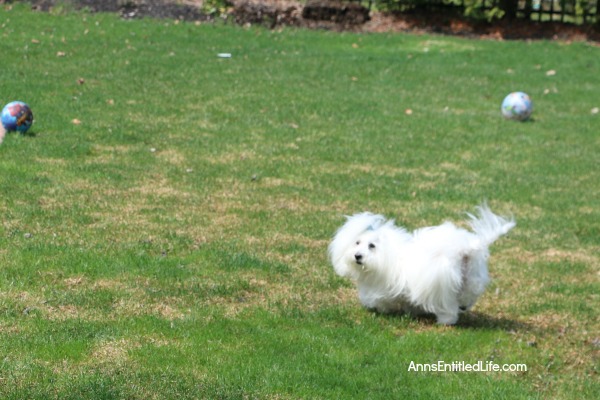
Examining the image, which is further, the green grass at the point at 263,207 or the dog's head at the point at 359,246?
the dog's head at the point at 359,246

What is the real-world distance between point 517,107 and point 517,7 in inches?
446

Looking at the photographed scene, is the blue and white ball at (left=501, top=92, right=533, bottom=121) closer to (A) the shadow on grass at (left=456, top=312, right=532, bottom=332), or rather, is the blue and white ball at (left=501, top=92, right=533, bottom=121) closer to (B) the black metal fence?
(A) the shadow on grass at (left=456, top=312, right=532, bottom=332)

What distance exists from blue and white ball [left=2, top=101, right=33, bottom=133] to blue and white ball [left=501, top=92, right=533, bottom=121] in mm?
7141

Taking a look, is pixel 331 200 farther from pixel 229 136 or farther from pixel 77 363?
pixel 77 363

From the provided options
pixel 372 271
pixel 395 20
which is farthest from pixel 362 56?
pixel 372 271

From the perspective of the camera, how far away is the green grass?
19.4ft

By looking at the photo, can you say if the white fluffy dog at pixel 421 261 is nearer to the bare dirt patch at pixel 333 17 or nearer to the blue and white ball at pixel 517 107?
the blue and white ball at pixel 517 107

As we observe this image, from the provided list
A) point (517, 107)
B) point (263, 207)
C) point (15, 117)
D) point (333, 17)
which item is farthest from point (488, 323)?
point (333, 17)

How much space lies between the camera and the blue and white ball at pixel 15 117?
11.4 m

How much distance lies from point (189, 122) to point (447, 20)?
13.5 metres

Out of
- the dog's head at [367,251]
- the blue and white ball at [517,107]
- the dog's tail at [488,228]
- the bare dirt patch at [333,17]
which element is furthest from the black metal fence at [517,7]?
the dog's head at [367,251]

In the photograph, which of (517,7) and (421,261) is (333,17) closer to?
(517,7)

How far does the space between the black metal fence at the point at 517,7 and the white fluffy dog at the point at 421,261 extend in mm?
18165

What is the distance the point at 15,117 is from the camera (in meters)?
11.4
